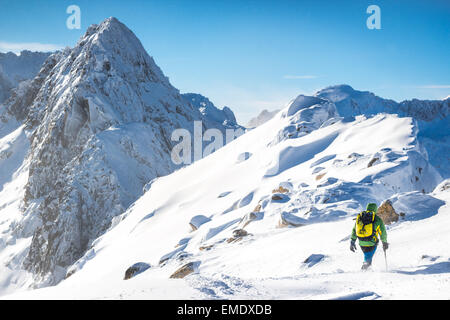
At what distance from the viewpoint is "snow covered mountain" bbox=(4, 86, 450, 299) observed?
274 inches

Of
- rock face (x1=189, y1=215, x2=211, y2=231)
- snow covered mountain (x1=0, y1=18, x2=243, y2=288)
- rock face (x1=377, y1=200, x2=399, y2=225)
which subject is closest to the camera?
rock face (x1=377, y1=200, x2=399, y2=225)

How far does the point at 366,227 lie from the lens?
8727mm

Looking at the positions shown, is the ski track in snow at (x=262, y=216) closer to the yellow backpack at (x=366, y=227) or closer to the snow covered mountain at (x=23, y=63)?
the yellow backpack at (x=366, y=227)

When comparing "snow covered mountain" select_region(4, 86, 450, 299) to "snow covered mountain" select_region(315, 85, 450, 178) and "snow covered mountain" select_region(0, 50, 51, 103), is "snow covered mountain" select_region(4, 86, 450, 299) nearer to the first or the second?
"snow covered mountain" select_region(315, 85, 450, 178)

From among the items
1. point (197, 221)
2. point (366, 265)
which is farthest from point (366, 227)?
point (197, 221)

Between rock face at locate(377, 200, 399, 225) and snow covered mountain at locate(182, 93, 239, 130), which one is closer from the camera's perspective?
rock face at locate(377, 200, 399, 225)

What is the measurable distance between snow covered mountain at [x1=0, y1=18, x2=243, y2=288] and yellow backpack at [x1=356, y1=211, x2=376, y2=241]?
4370 centimetres

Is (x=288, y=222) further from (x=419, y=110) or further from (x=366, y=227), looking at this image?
(x=419, y=110)

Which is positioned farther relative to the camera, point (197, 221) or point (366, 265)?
point (197, 221)

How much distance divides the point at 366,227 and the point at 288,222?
19.4 ft

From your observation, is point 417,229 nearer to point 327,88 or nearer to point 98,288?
point 98,288

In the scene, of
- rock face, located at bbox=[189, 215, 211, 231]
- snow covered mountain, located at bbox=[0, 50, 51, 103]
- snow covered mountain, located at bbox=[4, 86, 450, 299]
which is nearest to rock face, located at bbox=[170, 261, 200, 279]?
snow covered mountain, located at bbox=[4, 86, 450, 299]

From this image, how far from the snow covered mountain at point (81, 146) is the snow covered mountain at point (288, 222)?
17522 millimetres

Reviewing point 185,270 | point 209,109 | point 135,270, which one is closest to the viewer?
point 185,270
